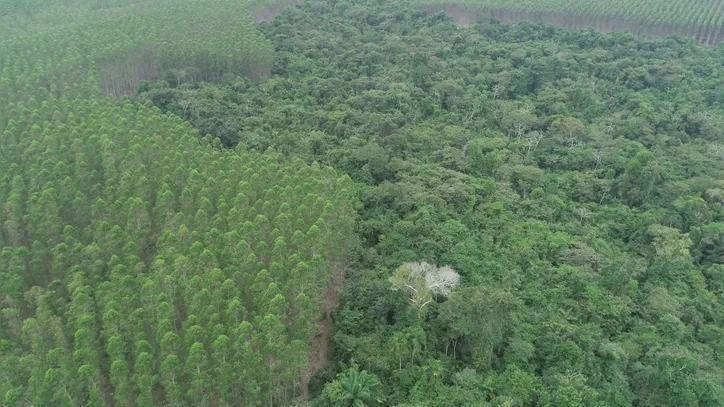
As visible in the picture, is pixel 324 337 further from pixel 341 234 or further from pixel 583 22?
pixel 583 22

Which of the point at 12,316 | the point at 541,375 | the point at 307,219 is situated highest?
the point at 307,219

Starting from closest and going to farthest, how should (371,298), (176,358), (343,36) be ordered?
(176,358)
(371,298)
(343,36)

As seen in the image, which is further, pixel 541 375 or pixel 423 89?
pixel 423 89

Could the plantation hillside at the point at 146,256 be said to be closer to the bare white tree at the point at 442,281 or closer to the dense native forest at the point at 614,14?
the bare white tree at the point at 442,281

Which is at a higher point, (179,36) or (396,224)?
(179,36)

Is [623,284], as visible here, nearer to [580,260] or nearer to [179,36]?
[580,260]

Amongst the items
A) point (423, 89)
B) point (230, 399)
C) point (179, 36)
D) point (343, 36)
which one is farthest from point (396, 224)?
point (343, 36)
